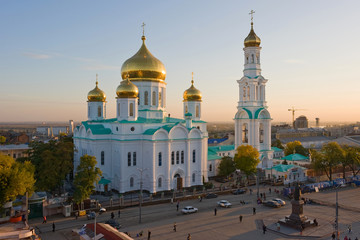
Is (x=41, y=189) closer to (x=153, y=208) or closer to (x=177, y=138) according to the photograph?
(x=153, y=208)

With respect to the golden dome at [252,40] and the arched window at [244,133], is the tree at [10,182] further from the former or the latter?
the golden dome at [252,40]

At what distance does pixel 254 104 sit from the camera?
2039 inches

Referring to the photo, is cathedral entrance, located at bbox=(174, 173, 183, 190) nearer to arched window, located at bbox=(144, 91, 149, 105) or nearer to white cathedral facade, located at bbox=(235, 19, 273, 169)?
arched window, located at bbox=(144, 91, 149, 105)

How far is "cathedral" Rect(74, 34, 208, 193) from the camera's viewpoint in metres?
38.4

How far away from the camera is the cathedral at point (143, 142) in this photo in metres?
38.4

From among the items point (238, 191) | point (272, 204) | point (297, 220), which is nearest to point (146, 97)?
point (238, 191)

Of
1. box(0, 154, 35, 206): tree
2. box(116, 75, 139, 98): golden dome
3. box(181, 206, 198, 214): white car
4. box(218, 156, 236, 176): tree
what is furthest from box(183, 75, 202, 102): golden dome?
box(0, 154, 35, 206): tree

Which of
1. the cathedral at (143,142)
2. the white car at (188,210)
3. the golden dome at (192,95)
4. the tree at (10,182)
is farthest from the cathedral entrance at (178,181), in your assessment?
the tree at (10,182)

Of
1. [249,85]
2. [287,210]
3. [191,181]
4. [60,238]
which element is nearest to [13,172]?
[60,238]

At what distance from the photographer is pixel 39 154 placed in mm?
38031

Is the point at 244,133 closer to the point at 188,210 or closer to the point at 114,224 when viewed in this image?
the point at 188,210

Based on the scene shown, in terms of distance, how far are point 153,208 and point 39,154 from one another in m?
15.4

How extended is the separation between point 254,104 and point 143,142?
21.3 meters

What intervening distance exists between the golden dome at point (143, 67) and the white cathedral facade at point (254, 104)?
1585cm
